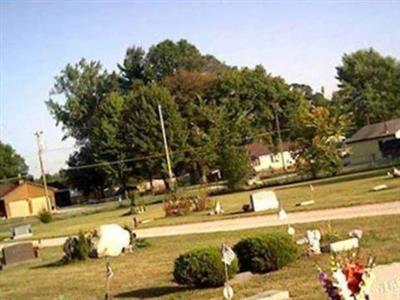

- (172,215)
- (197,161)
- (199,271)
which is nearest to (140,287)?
(199,271)

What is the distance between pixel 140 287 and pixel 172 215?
2656cm

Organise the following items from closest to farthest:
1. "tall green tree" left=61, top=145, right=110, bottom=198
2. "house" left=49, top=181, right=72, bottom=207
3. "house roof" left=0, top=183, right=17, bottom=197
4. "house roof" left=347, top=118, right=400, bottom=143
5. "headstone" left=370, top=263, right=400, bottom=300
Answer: "headstone" left=370, top=263, right=400, bottom=300
"house roof" left=347, top=118, right=400, bottom=143
"tall green tree" left=61, top=145, right=110, bottom=198
"house roof" left=0, top=183, right=17, bottom=197
"house" left=49, top=181, right=72, bottom=207

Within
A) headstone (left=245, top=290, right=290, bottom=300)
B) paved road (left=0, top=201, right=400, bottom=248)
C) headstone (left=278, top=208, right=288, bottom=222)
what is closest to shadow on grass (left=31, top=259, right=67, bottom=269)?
paved road (left=0, top=201, right=400, bottom=248)

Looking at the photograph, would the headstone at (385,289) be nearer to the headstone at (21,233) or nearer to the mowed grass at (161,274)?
the mowed grass at (161,274)

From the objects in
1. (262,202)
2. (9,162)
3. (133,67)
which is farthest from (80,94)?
(262,202)

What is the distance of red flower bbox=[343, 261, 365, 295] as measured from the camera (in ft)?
20.0

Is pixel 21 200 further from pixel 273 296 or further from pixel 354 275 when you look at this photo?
pixel 354 275

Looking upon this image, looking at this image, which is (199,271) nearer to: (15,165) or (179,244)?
(179,244)

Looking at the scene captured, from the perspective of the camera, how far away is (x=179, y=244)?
25891 mm

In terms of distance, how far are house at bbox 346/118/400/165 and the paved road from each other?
4657 cm

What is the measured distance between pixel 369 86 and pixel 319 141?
2005 inches

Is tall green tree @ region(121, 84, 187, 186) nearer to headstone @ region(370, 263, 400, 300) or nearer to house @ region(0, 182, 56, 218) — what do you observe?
house @ region(0, 182, 56, 218)

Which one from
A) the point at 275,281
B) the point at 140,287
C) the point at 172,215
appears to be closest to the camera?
the point at 275,281

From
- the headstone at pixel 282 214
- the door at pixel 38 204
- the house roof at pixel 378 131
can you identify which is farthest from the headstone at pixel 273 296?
the door at pixel 38 204
